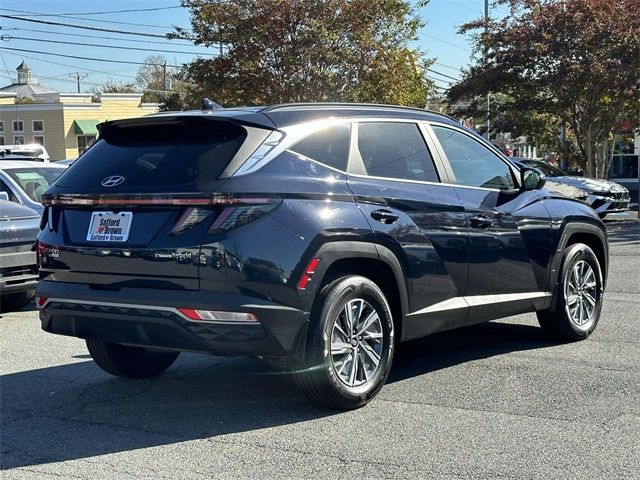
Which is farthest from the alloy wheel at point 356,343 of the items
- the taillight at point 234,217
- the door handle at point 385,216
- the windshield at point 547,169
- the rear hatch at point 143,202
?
the windshield at point 547,169

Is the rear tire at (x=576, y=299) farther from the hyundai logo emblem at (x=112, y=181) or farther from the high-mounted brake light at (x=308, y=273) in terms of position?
the hyundai logo emblem at (x=112, y=181)

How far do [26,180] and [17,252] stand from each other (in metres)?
2.85

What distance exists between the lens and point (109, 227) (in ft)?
16.3

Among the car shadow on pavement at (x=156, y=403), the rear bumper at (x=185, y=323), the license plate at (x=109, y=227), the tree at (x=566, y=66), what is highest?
the tree at (x=566, y=66)

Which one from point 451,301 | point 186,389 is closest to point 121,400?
point 186,389

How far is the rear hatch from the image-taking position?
4.70 metres

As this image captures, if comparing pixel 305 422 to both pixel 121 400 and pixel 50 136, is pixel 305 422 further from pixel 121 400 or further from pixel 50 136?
pixel 50 136

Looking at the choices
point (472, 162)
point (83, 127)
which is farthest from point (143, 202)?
point (83, 127)

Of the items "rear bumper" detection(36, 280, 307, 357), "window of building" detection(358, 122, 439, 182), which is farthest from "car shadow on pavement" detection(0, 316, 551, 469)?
"window of building" detection(358, 122, 439, 182)

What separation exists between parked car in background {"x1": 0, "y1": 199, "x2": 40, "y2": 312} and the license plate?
13.3ft

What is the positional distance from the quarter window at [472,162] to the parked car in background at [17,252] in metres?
4.83

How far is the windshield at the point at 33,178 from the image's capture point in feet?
36.9

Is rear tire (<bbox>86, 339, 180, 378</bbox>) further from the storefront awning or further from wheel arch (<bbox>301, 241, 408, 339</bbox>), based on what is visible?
the storefront awning

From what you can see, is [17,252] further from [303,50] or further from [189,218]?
[303,50]
